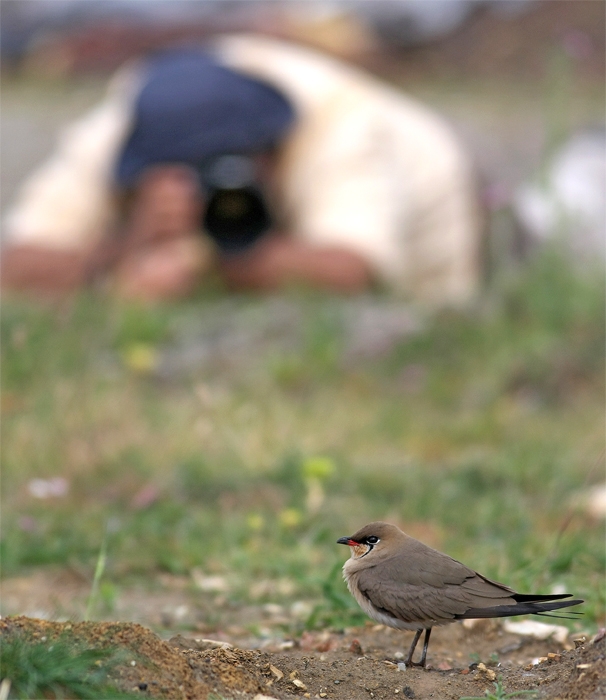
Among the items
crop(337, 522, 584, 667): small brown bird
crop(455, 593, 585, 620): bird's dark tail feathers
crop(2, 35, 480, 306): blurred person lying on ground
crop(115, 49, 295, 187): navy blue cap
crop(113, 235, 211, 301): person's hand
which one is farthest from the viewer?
crop(115, 49, 295, 187): navy blue cap

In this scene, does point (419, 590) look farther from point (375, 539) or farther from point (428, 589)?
point (375, 539)

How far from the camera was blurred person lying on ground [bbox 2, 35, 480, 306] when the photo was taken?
7918 mm

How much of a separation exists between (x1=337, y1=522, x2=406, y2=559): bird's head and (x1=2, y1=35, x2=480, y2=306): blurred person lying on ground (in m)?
4.99

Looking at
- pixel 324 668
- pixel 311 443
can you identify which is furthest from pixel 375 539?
pixel 311 443

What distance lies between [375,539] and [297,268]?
16.6 feet

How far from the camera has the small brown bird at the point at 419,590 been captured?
249cm

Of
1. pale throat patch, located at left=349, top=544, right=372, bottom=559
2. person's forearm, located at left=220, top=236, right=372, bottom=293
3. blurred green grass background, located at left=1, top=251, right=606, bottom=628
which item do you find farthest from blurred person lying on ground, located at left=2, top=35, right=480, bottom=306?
pale throat patch, located at left=349, top=544, right=372, bottom=559

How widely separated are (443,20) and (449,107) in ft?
14.4

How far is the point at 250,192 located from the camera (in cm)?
816

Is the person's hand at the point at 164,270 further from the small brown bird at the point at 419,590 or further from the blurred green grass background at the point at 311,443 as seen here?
the small brown bird at the point at 419,590

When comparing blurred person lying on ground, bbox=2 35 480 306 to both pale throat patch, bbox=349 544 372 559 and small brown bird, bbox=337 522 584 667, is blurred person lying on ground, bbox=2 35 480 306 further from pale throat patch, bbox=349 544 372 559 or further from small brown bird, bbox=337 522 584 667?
small brown bird, bbox=337 522 584 667

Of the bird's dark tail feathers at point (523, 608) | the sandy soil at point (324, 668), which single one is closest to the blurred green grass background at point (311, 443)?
the sandy soil at point (324, 668)

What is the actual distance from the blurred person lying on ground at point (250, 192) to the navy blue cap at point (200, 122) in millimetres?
11

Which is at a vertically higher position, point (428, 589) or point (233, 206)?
point (233, 206)
